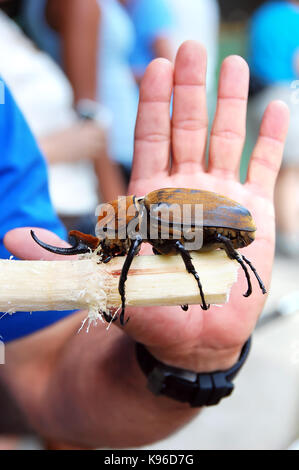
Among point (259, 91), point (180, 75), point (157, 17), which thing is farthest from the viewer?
point (259, 91)

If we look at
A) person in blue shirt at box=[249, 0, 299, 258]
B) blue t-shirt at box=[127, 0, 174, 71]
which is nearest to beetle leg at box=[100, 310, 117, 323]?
blue t-shirt at box=[127, 0, 174, 71]

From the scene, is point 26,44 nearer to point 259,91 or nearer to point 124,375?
point 124,375

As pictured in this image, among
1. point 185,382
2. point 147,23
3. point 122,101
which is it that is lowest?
point 185,382

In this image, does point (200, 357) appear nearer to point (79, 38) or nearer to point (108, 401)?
point (108, 401)

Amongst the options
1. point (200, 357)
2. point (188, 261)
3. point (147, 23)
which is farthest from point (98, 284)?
point (147, 23)

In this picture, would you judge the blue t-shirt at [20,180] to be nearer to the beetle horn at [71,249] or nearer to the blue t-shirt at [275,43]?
the beetle horn at [71,249]

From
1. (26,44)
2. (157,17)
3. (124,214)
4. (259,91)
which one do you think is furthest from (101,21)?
(124,214)
